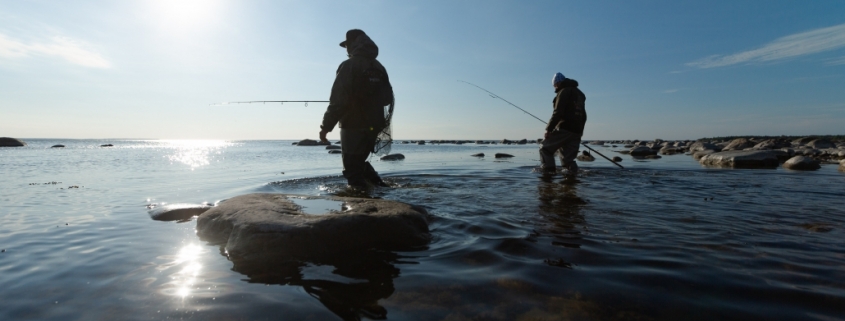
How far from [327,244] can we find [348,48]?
5.04 m

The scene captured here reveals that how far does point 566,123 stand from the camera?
408 inches

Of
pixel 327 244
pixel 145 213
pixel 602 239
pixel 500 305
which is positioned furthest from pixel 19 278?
pixel 602 239

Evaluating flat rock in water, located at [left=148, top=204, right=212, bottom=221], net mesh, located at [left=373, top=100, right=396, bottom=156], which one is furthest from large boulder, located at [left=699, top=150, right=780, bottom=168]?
flat rock in water, located at [left=148, top=204, right=212, bottom=221]

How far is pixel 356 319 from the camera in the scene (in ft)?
6.70

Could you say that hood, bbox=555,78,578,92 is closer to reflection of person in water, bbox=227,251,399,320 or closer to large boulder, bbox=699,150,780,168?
large boulder, bbox=699,150,780,168

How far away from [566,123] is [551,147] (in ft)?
2.62

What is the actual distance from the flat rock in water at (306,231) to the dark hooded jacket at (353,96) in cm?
308

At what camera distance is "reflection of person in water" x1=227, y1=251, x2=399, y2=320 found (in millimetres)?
2182

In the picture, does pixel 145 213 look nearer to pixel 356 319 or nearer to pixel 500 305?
pixel 356 319

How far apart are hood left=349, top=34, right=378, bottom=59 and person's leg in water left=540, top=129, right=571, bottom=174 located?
19.2 ft

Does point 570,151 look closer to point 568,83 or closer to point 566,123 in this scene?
point 566,123

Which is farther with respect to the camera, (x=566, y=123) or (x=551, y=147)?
(x=551, y=147)

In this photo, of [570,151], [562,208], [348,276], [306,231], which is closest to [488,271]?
[348,276]

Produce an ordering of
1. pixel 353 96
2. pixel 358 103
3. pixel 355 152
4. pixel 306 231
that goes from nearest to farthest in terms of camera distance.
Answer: pixel 306 231 → pixel 353 96 → pixel 358 103 → pixel 355 152
